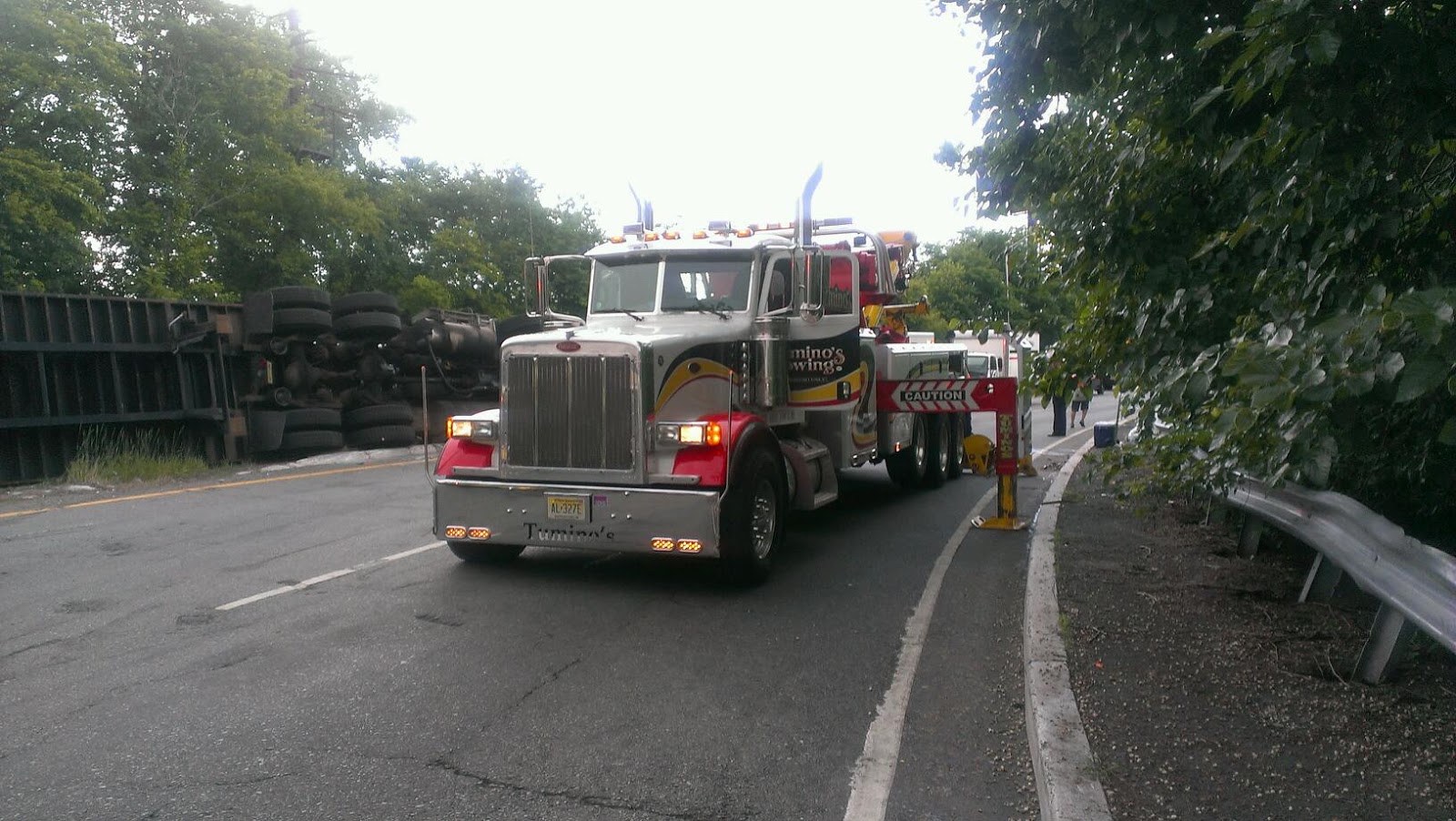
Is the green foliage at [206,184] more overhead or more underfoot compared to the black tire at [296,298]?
more overhead

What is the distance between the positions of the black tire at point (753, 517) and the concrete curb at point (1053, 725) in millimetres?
1920

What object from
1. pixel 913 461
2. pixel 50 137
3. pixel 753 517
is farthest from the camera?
pixel 50 137

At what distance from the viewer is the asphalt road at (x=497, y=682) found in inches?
169

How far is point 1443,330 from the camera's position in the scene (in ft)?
9.97

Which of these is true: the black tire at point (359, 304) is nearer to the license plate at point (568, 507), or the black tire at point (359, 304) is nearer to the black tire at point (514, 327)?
the black tire at point (514, 327)

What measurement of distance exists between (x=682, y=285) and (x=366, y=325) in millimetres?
11368

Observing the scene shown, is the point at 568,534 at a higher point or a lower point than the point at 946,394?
lower

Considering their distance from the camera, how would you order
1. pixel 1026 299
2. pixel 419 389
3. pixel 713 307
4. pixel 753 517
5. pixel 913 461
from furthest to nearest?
1. pixel 419 389
2. pixel 913 461
3. pixel 1026 299
4. pixel 713 307
5. pixel 753 517

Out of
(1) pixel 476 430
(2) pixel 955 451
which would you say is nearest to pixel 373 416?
(2) pixel 955 451

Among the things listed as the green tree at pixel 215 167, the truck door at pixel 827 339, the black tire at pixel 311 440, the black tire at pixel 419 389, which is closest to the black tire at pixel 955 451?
the truck door at pixel 827 339

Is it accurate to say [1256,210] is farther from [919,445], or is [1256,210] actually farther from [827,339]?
[919,445]

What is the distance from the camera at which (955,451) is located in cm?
1488

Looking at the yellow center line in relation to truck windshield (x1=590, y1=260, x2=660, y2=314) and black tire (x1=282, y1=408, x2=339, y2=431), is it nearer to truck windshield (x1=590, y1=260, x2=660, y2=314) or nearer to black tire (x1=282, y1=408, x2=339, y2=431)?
black tire (x1=282, y1=408, x2=339, y2=431)

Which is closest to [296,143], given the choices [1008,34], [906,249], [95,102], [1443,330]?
[95,102]
